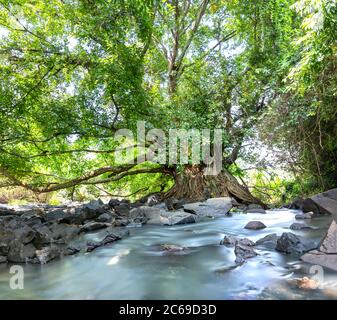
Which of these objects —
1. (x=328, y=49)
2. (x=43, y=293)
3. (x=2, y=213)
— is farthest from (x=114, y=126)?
(x=43, y=293)

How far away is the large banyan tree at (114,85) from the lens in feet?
22.6

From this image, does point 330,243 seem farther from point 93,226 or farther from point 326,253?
point 93,226

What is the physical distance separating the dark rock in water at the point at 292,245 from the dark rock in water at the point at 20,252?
301 cm

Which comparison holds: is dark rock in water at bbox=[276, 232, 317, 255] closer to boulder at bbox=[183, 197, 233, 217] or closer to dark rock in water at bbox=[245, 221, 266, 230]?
dark rock in water at bbox=[245, 221, 266, 230]

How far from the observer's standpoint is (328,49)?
4758 millimetres

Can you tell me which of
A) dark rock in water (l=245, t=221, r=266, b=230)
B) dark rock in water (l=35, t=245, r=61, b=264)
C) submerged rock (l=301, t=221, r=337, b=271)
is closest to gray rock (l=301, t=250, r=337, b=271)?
submerged rock (l=301, t=221, r=337, b=271)

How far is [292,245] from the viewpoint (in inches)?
149

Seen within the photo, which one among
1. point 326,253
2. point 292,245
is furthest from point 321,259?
point 292,245

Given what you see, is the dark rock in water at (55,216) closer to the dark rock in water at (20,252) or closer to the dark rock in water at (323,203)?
the dark rock in water at (20,252)

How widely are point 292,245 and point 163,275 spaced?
65.1 inches

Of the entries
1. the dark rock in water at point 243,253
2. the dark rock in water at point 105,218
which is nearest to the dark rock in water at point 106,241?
the dark rock in water at point 105,218
